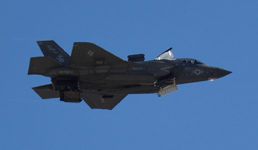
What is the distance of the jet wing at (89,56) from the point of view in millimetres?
43156

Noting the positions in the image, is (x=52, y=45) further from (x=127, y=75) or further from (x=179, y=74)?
(x=179, y=74)

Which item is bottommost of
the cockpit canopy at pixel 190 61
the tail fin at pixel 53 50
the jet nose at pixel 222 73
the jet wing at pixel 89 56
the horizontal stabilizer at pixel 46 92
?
the horizontal stabilizer at pixel 46 92

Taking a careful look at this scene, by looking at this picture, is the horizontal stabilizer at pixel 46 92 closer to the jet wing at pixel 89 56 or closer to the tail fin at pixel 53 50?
the tail fin at pixel 53 50

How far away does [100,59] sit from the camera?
4431 cm

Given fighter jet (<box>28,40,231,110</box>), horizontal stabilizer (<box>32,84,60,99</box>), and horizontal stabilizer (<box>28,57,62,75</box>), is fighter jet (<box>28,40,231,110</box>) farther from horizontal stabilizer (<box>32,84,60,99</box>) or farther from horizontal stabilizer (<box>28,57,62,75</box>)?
horizontal stabilizer (<box>32,84,60,99</box>)

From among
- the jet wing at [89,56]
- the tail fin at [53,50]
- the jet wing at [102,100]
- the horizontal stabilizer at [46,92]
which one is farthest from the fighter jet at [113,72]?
the jet wing at [102,100]

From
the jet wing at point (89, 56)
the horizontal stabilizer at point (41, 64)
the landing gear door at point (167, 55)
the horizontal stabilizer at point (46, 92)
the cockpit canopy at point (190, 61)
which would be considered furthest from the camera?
the horizontal stabilizer at point (46, 92)

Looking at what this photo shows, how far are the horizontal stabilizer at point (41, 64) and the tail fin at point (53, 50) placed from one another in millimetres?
2383

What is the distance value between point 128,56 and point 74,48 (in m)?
5.44

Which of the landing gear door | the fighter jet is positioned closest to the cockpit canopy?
the fighter jet

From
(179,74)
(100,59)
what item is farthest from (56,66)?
(179,74)

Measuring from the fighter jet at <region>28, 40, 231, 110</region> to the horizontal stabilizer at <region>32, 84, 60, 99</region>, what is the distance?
0.37 m

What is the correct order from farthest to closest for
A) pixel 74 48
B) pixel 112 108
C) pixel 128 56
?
pixel 112 108 → pixel 128 56 → pixel 74 48

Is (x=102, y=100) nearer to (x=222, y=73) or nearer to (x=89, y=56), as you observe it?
(x=89, y=56)
